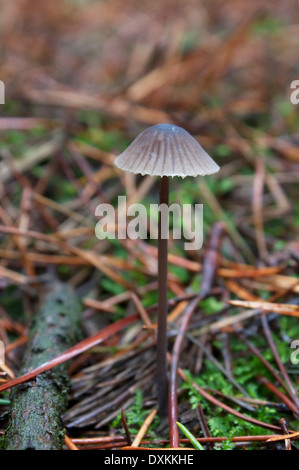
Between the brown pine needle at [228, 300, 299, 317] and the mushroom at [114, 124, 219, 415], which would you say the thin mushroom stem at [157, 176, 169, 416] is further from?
the brown pine needle at [228, 300, 299, 317]

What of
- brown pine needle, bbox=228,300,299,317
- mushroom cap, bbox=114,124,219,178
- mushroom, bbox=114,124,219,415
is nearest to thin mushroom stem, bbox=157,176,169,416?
mushroom, bbox=114,124,219,415

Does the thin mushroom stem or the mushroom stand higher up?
the mushroom

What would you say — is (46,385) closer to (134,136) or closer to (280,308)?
(280,308)

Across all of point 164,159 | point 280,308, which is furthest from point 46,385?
point 280,308

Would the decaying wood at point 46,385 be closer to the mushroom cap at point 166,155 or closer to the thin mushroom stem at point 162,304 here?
the thin mushroom stem at point 162,304

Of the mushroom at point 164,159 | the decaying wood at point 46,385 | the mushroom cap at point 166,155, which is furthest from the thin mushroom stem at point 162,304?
the decaying wood at point 46,385

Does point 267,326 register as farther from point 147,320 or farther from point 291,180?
point 291,180
